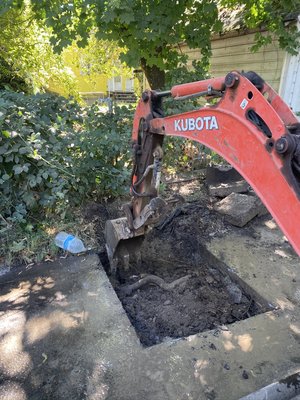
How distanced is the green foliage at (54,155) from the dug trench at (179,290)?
105cm

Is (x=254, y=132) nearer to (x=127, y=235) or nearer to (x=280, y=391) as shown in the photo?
(x=280, y=391)

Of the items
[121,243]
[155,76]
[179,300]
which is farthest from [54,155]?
[155,76]

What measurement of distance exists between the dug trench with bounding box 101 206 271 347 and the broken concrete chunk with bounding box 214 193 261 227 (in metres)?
0.44

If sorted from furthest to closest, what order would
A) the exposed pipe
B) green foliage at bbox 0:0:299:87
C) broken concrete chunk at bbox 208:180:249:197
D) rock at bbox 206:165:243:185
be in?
1. rock at bbox 206:165:243:185
2. broken concrete chunk at bbox 208:180:249:197
3. green foliage at bbox 0:0:299:87
4. the exposed pipe

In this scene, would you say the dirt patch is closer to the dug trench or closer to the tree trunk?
the dug trench

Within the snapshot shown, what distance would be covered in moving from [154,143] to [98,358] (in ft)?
5.40

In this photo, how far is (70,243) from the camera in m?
3.34

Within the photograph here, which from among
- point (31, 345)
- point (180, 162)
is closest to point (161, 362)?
point (31, 345)

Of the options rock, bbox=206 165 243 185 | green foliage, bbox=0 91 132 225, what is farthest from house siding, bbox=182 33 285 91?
green foliage, bbox=0 91 132 225

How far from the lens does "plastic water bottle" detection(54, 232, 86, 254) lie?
10.9ft

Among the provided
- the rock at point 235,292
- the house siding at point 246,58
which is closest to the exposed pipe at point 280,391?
the rock at point 235,292

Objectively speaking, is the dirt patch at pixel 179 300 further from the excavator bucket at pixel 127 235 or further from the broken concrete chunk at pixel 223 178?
the broken concrete chunk at pixel 223 178

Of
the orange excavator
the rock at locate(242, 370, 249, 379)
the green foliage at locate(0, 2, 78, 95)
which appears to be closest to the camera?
the orange excavator

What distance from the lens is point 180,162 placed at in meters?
5.98
